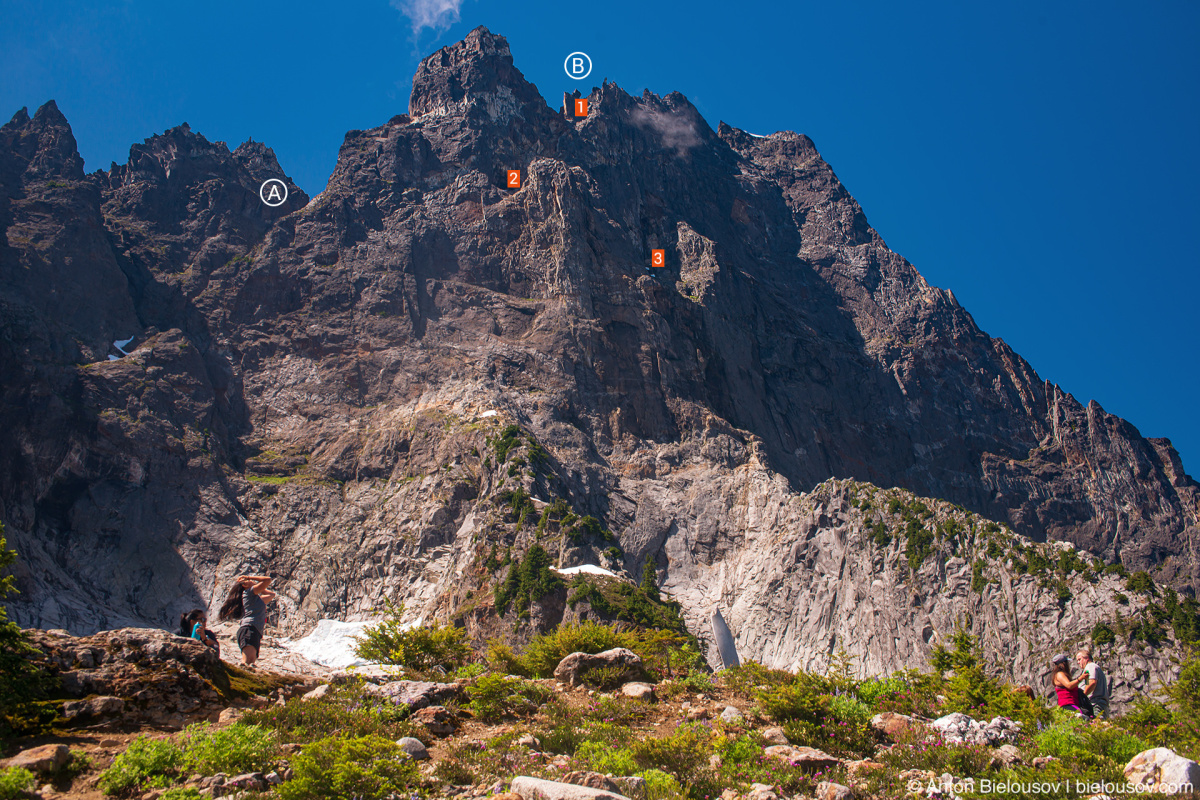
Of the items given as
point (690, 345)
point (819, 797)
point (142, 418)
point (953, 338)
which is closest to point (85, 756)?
point (819, 797)

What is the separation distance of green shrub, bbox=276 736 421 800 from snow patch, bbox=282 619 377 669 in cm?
4634

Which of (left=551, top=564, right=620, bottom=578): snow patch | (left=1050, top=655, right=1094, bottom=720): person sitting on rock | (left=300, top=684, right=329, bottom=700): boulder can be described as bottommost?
(left=300, top=684, right=329, bottom=700): boulder

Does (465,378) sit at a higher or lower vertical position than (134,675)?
higher

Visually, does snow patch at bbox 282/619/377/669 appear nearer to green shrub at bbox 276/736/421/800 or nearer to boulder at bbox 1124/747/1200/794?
green shrub at bbox 276/736/421/800

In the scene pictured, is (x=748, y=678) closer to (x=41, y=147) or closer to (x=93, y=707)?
(x=93, y=707)

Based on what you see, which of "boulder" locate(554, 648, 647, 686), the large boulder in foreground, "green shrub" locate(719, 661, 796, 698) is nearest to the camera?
the large boulder in foreground

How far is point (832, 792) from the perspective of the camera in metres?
10.0

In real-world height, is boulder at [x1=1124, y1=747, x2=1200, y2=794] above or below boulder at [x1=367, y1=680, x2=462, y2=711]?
above

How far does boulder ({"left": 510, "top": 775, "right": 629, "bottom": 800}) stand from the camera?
27.7ft

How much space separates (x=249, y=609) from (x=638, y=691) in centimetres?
790

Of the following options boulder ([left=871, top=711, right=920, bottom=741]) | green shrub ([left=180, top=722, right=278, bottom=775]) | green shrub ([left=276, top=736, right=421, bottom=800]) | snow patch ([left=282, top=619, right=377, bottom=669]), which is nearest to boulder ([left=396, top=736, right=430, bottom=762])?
green shrub ([left=276, top=736, right=421, bottom=800])

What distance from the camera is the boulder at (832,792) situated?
9938 millimetres

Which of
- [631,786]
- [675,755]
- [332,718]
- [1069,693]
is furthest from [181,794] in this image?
[1069,693]

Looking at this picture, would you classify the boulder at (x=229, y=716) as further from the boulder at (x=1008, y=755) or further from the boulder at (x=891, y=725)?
the boulder at (x=1008, y=755)
